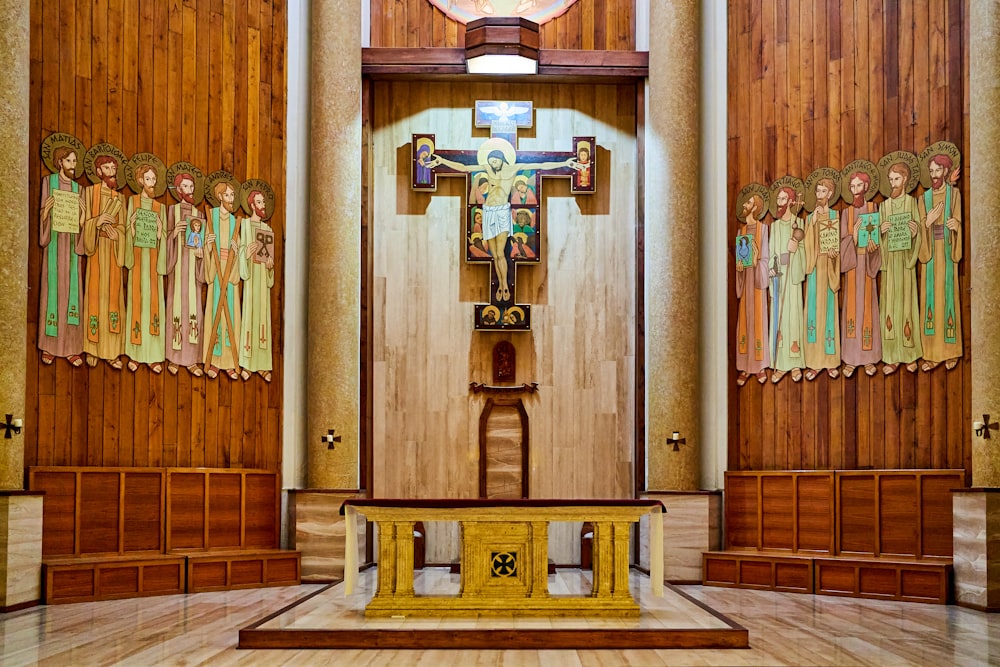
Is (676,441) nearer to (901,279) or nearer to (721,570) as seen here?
(721,570)

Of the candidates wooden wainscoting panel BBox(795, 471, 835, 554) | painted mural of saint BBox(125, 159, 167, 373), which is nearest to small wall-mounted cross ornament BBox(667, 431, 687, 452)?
wooden wainscoting panel BBox(795, 471, 835, 554)

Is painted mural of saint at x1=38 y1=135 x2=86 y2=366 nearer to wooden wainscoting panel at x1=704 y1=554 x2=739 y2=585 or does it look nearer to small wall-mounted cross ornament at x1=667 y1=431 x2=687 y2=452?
small wall-mounted cross ornament at x1=667 y1=431 x2=687 y2=452

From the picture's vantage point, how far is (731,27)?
10203 mm

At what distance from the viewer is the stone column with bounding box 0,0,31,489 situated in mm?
7867

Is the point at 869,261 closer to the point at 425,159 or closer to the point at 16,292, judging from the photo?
the point at 425,159

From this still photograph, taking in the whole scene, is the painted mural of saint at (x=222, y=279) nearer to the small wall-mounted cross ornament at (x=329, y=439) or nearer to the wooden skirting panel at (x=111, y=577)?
the small wall-mounted cross ornament at (x=329, y=439)

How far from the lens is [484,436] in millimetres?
10602

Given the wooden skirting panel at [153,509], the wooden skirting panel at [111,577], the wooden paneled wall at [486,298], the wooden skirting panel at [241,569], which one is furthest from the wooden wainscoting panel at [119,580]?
the wooden paneled wall at [486,298]

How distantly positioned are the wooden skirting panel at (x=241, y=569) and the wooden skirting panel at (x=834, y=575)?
3.56 m

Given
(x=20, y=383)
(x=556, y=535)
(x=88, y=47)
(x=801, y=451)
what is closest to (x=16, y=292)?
(x=20, y=383)

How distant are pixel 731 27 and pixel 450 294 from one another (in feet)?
11.7

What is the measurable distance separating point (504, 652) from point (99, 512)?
3838 mm

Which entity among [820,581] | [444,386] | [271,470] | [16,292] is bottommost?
[820,581]

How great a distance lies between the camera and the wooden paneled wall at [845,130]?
28.3ft
